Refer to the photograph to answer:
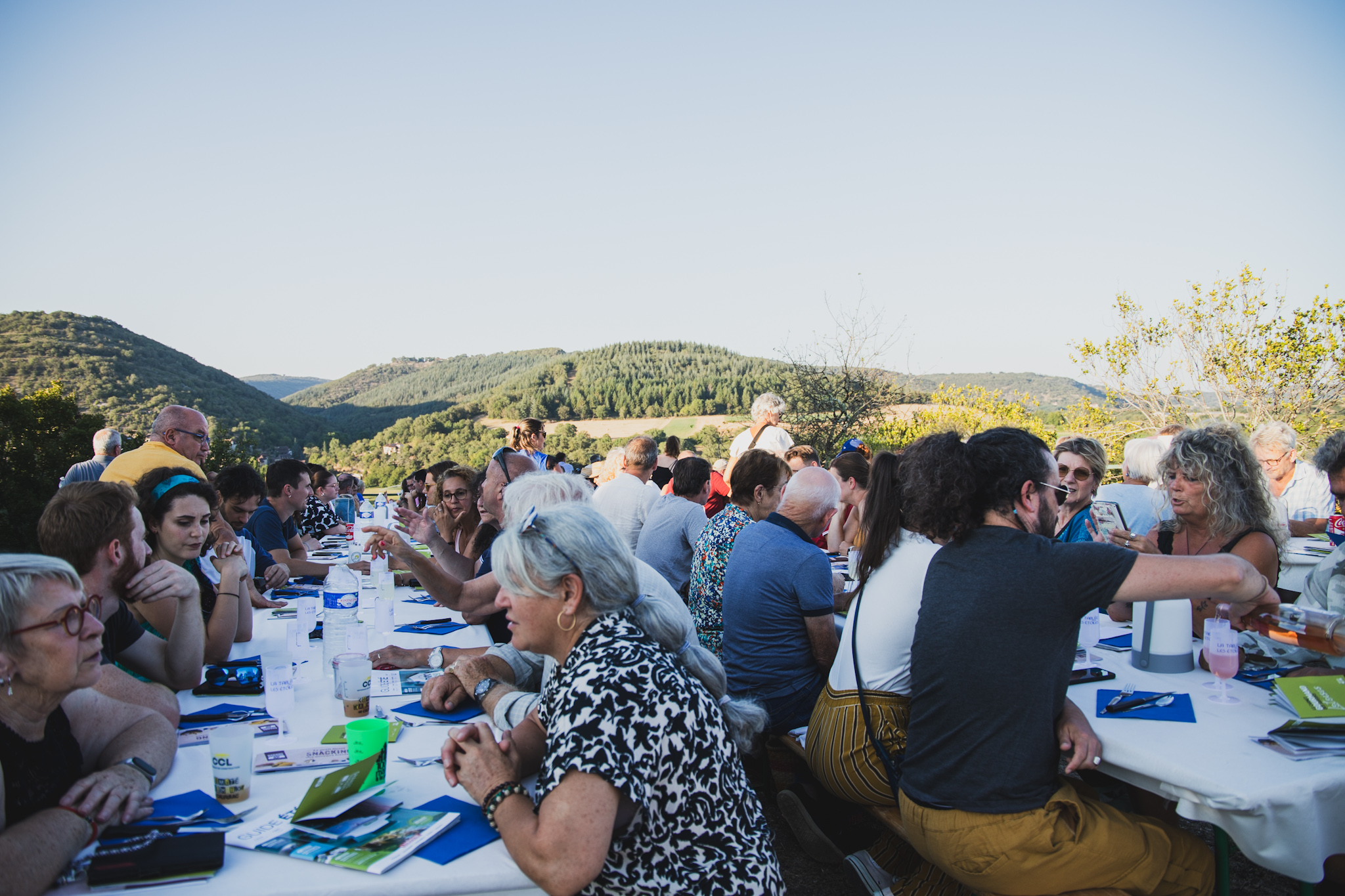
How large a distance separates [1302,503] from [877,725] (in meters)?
6.56

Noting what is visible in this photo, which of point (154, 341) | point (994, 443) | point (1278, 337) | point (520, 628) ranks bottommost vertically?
point (520, 628)

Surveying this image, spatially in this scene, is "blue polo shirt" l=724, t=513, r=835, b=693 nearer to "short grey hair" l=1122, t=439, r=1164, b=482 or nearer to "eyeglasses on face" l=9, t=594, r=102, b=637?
"eyeglasses on face" l=9, t=594, r=102, b=637

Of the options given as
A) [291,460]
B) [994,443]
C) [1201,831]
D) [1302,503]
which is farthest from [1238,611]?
[291,460]

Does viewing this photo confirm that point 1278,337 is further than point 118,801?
Yes

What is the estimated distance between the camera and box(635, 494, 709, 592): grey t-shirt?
16.3 feet

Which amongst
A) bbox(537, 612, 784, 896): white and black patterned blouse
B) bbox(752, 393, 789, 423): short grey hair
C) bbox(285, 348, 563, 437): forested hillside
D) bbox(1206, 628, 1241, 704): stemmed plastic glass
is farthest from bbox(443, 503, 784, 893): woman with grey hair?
bbox(285, 348, 563, 437): forested hillside

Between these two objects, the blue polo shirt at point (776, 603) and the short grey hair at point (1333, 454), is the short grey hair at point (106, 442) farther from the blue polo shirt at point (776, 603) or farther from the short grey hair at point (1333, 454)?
the short grey hair at point (1333, 454)

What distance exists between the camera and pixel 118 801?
1.65 meters

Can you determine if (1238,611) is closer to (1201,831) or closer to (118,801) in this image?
(1201,831)

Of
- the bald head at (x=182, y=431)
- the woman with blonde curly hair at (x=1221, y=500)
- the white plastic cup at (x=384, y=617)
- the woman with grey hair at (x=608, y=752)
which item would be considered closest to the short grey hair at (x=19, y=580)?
the woman with grey hair at (x=608, y=752)

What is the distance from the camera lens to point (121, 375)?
117 feet

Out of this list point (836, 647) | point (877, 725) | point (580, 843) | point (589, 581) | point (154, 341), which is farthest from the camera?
point (154, 341)

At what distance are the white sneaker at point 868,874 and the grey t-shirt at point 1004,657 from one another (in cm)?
64

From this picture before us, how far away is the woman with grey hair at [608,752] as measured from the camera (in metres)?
1.47
